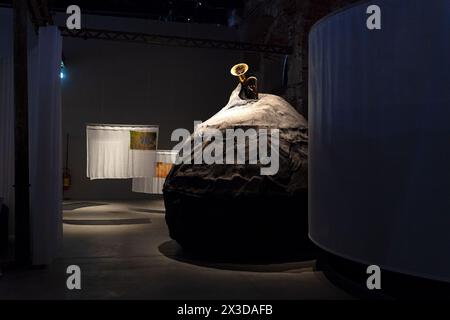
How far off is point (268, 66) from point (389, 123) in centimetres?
914

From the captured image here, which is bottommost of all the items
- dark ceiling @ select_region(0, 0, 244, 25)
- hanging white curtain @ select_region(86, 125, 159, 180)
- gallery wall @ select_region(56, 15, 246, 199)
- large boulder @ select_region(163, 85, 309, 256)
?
large boulder @ select_region(163, 85, 309, 256)

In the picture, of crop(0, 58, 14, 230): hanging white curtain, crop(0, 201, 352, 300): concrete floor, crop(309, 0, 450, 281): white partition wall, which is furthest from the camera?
crop(0, 58, 14, 230): hanging white curtain

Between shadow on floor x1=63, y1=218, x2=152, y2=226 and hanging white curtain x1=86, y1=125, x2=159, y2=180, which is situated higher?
hanging white curtain x1=86, y1=125, x2=159, y2=180

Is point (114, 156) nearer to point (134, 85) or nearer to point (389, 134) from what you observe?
point (134, 85)

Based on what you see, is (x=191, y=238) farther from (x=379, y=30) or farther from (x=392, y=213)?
(x=379, y=30)

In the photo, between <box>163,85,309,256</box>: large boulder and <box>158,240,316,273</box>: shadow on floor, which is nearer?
<box>158,240,316,273</box>: shadow on floor

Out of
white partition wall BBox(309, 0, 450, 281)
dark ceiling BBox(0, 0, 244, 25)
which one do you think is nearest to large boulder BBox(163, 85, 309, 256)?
white partition wall BBox(309, 0, 450, 281)

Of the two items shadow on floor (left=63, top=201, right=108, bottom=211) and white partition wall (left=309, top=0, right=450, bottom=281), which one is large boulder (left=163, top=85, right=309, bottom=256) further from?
shadow on floor (left=63, top=201, right=108, bottom=211)

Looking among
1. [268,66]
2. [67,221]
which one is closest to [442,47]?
[67,221]

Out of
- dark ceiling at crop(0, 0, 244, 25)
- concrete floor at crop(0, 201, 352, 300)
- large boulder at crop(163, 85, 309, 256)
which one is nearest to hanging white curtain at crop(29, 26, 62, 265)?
concrete floor at crop(0, 201, 352, 300)
